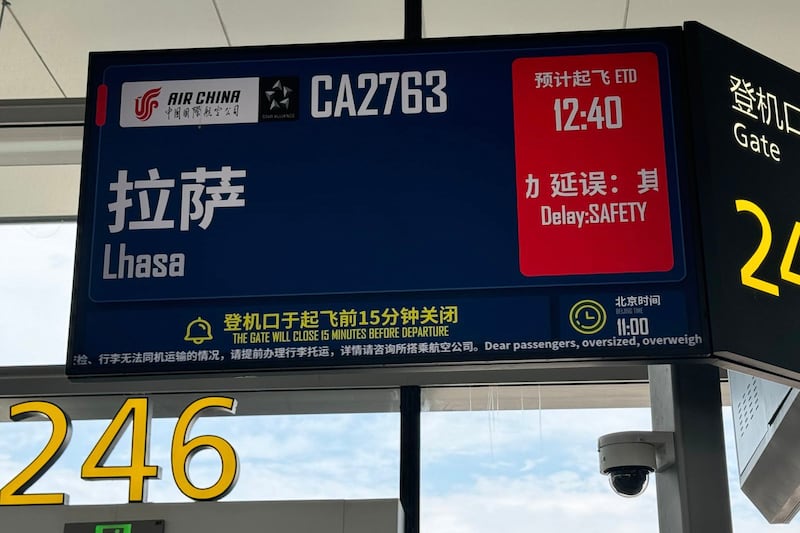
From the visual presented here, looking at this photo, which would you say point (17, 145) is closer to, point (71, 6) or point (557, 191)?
point (71, 6)

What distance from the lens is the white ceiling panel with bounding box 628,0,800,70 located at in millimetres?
4176

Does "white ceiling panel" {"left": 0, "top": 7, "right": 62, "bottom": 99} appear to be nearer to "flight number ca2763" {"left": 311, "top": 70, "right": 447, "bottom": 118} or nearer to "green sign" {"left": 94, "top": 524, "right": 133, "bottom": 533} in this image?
"green sign" {"left": 94, "top": 524, "right": 133, "bottom": 533}

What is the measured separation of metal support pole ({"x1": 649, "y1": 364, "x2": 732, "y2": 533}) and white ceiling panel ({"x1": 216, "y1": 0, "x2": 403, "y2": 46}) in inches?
71.1

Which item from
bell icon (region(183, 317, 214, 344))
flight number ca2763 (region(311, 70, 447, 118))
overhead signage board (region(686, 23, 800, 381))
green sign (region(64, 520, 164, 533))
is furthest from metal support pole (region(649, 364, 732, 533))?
green sign (region(64, 520, 164, 533))

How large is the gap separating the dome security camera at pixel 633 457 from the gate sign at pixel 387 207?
1049 millimetres

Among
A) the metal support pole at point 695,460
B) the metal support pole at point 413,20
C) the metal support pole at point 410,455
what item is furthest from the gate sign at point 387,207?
the metal support pole at point 410,455

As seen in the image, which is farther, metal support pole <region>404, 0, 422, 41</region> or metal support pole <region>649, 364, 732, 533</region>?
metal support pole <region>404, 0, 422, 41</region>

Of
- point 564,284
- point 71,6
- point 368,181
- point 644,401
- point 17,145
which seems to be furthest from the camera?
point 644,401

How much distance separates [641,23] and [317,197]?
2248mm

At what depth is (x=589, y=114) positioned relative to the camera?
262 cm

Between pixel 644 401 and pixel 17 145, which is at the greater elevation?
pixel 17 145

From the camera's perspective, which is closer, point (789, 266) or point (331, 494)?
point (789, 266)

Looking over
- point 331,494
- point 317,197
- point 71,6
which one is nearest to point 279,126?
point 317,197

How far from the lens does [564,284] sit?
7.85ft
